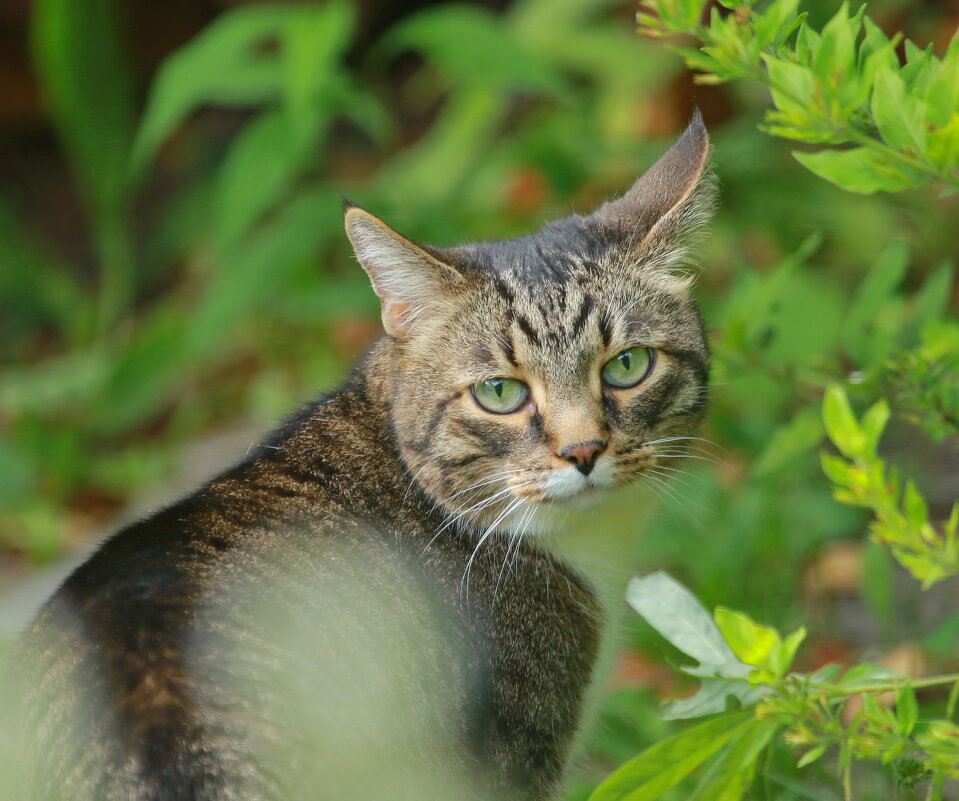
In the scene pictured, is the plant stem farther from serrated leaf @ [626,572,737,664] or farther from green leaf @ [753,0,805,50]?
green leaf @ [753,0,805,50]

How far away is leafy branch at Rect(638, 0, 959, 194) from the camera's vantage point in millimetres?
1869

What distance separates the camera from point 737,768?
2166mm

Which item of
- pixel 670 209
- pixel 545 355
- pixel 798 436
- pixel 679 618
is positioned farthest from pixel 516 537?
pixel 670 209

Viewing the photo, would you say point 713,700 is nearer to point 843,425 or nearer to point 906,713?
point 906,713

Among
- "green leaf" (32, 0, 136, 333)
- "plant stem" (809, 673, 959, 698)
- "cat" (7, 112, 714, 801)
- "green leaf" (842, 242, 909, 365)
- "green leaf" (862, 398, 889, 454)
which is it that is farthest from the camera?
"green leaf" (32, 0, 136, 333)

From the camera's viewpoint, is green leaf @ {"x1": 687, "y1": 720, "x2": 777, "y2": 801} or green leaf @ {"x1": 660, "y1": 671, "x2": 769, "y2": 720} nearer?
green leaf @ {"x1": 687, "y1": 720, "x2": 777, "y2": 801}

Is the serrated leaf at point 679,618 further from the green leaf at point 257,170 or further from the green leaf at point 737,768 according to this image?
the green leaf at point 257,170

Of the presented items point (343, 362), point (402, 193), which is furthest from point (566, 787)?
point (343, 362)

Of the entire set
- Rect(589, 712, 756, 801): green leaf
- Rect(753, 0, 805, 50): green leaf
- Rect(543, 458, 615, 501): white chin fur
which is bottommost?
Rect(589, 712, 756, 801): green leaf

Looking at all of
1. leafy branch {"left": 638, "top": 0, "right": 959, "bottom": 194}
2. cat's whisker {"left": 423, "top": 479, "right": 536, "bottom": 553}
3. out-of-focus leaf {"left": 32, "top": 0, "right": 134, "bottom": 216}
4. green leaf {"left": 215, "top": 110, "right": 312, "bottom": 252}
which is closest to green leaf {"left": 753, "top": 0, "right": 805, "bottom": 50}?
leafy branch {"left": 638, "top": 0, "right": 959, "bottom": 194}

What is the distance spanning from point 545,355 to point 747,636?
105 centimetres

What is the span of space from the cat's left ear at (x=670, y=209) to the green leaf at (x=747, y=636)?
1.26 meters

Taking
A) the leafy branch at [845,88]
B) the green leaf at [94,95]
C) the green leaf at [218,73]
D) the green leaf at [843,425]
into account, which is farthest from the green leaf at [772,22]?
the green leaf at [94,95]

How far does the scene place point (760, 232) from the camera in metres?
5.64
